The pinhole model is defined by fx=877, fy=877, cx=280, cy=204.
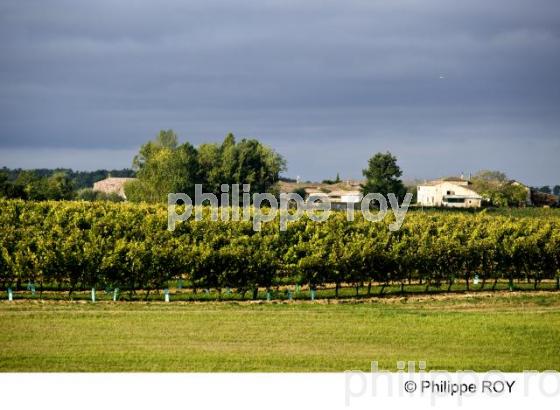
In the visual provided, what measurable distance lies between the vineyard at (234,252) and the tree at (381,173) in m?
37.6

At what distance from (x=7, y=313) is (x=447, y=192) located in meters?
58.0

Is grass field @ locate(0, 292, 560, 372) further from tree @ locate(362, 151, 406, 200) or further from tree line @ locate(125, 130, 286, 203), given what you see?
tree @ locate(362, 151, 406, 200)

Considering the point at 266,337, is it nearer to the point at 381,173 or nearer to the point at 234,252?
the point at 234,252

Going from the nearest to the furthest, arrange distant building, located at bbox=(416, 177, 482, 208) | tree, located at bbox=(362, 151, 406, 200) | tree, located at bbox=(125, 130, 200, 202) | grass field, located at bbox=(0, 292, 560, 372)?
grass field, located at bbox=(0, 292, 560, 372)
tree, located at bbox=(125, 130, 200, 202)
tree, located at bbox=(362, 151, 406, 200)
distant building, located at bbox=(416, 177, 482, 208)

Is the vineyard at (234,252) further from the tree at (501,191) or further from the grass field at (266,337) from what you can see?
the tree at (501,191)

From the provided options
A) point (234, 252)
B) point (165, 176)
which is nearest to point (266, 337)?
point (234, 252)

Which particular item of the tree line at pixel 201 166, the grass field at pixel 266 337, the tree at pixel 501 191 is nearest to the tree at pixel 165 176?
the tree line at pixel 201 166

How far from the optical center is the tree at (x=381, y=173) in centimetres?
6062

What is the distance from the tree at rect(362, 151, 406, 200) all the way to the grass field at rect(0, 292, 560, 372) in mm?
42824

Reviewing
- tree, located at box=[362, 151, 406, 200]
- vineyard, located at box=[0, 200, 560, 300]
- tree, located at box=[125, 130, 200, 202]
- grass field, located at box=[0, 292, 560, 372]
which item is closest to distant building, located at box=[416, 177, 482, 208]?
tree, located at box=[362, 151, 406, 200]

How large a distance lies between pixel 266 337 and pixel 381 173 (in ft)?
159

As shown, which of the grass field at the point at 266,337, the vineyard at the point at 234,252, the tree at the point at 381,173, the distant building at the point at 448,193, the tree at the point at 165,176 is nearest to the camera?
the grass field at the point at 266,337

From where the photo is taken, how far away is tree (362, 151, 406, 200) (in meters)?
60.6

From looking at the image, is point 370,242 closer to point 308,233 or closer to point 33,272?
point 308,233
